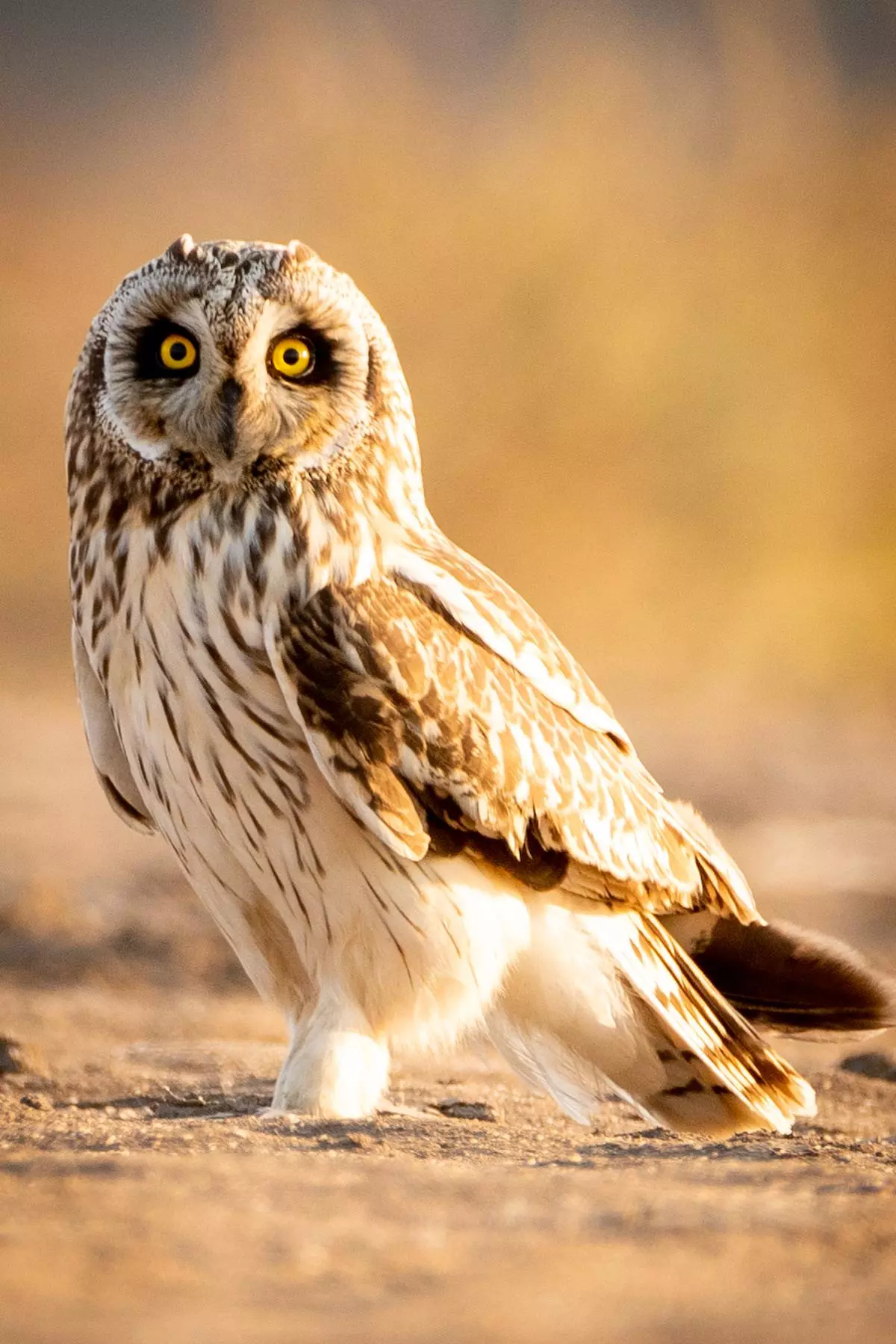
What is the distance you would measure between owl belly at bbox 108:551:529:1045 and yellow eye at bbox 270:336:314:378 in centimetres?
36

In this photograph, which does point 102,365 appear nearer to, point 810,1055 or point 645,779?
point 645,779

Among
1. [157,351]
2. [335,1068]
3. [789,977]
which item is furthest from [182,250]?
[789,977]

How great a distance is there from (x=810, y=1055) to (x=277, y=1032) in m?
1.22

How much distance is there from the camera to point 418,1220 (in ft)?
5.74

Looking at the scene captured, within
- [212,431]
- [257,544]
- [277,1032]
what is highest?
[212,431]

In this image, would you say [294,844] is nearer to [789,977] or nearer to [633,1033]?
[633,1033]

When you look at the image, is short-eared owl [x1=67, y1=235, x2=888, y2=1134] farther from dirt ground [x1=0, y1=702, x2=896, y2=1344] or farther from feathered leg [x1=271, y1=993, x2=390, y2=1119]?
dirt ground [x1=0, y1=702, x2=896, y2=1344]

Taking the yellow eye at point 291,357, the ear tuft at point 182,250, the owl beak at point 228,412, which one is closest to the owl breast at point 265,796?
the owl beak at point 228,412

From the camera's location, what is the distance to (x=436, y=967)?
92.8 inches

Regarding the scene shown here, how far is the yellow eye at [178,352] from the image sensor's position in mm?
2398

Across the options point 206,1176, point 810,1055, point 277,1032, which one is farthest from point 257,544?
point 810,1055

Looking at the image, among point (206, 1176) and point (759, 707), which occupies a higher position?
point (759, 707)

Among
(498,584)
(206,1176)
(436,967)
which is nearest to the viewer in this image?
(206,1176)

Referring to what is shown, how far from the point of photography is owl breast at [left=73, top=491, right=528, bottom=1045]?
232cm
